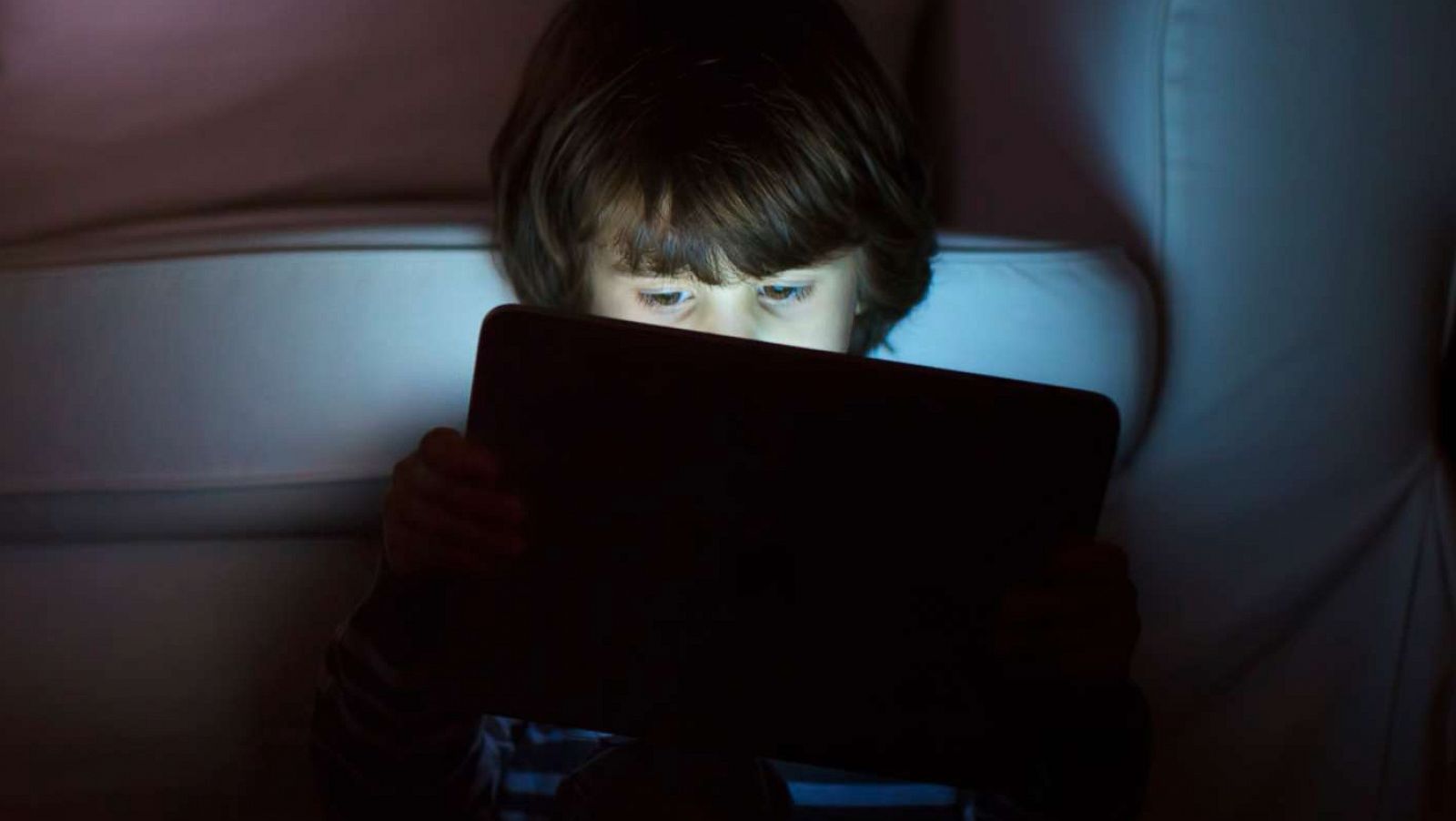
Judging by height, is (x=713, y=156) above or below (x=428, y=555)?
above

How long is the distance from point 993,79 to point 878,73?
0.18 m

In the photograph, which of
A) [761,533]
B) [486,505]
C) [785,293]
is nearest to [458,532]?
[486,505]

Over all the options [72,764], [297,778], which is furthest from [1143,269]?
[72,764]

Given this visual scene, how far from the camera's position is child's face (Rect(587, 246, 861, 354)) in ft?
2.44

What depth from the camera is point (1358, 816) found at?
0.88 meters

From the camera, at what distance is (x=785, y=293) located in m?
0.76

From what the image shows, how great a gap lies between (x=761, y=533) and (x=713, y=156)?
0.25m

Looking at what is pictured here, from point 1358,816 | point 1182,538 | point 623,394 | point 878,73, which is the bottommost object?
point 1358,816

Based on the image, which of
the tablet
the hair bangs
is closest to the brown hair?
the hair bangs

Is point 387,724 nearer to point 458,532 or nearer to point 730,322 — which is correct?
point 458,532

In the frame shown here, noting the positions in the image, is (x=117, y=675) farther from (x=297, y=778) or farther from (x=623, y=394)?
(x=623, y=394)

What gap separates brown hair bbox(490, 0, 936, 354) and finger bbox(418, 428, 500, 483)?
17cm

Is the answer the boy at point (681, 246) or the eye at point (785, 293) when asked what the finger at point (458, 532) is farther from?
the eye at point (785, 293)

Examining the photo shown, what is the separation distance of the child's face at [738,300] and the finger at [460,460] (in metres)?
0.16
